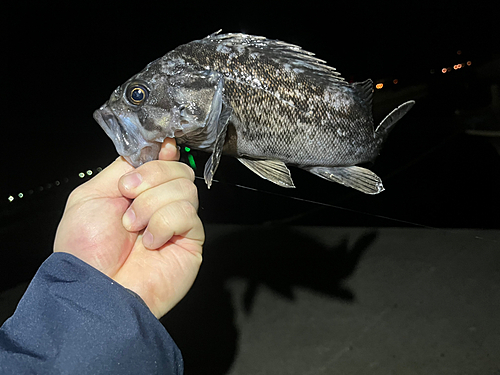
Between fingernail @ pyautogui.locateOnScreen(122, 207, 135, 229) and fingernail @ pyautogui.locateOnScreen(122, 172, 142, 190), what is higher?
fingernail @ pyautogui.locateOnScreen(122, 172, 142, 190)

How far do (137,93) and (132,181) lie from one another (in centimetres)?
15

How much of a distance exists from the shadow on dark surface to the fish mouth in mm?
757

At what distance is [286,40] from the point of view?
118cm

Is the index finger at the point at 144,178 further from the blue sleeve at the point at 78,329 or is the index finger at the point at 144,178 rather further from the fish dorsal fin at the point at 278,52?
the fish dorsal fin at the point at 278,52

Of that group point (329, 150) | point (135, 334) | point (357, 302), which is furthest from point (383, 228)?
point (135, 334)

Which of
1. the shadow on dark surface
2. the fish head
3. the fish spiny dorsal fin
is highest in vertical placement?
the fish head

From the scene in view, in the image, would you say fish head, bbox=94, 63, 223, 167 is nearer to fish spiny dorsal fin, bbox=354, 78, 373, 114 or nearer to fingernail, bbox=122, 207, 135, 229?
fingernail, bbox=122, 207, 135, 229

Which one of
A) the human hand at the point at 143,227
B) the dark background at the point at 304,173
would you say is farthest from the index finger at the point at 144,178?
the dark background at the point at 304,173

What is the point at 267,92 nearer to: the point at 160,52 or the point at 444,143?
the point at 160,52

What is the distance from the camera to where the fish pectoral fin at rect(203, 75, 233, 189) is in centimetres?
62

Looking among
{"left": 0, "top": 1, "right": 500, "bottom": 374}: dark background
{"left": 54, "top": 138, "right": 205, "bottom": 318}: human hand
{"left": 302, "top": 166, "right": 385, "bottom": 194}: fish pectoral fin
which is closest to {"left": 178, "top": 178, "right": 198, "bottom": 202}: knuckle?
{"left": 54, "top": 138, "right": 205, "bottom": 318}: human hand

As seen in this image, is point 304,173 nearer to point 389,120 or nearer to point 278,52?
point 389,120

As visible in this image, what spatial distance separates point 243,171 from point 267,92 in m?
0.82

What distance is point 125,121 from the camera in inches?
23.9
